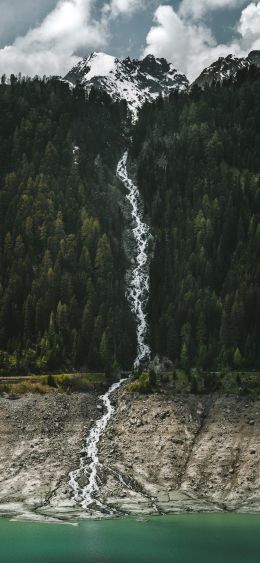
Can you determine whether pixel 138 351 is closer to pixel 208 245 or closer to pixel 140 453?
pixel 208 245

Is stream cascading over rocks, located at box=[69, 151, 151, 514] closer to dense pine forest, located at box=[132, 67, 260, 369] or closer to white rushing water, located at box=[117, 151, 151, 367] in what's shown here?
white rushing water, located at box=[117, 151, 151, 367]

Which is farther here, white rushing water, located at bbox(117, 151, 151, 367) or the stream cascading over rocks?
white rushing water, located at bbox(117, 151, 151, 367)

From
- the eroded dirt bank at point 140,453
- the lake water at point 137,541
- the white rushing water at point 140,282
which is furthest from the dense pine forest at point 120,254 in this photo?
the lake water at point 137,541

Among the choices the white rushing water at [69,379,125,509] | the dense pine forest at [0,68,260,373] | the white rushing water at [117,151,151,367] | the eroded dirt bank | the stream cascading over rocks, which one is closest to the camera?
the eroded dirt bank

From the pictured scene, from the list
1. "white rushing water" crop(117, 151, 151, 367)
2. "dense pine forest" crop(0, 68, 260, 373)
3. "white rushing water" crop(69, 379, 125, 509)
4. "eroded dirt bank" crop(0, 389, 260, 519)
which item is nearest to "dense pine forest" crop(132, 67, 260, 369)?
"dense pine forest" crop(0, 68, 260, 373)

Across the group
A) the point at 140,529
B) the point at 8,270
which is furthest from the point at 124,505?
the point at 8,270

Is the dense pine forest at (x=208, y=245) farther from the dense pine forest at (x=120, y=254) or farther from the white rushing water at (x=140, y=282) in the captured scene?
the white rushing water at (x=140, y=282)

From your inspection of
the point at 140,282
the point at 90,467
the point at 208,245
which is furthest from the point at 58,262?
the point at 90,467
